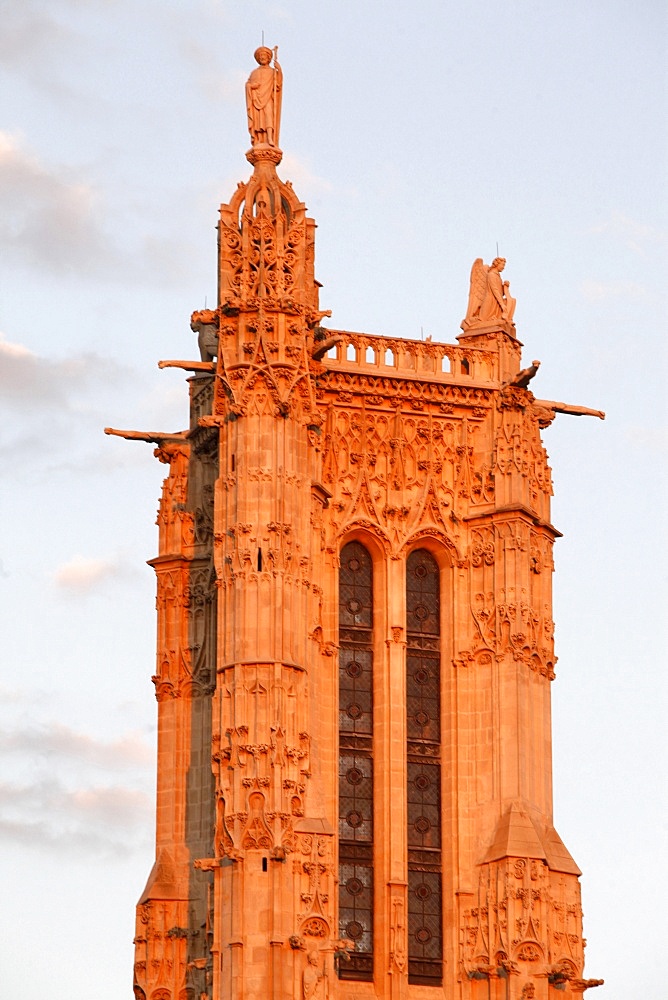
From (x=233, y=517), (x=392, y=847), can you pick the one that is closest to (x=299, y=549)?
(x=233, y=517)

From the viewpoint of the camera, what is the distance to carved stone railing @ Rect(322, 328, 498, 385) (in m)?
59.8

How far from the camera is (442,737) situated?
59.1 metres

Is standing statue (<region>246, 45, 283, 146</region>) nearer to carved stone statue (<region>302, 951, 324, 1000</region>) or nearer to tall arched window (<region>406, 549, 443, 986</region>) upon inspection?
tall arched window (<region>406, 549, 443, 986</region>)

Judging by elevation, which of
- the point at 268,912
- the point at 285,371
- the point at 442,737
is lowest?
the point at 268,912

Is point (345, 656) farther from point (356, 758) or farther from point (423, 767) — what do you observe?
point (423, 767)

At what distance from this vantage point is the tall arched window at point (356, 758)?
57.5 metres

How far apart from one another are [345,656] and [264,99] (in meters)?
8.43

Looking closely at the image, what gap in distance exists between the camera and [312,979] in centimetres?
5475

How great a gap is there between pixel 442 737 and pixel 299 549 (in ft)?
13.3

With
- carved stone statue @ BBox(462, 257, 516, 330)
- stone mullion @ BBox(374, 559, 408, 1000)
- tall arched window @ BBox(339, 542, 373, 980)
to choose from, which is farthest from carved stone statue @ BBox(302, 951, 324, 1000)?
carved stone statue @ BBox(462, 257, 516, 330)

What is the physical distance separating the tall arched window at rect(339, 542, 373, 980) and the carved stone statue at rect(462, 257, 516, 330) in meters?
4.36

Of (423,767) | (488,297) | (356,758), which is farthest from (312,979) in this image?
(488,297)

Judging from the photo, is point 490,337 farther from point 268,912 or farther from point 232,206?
point 268,912

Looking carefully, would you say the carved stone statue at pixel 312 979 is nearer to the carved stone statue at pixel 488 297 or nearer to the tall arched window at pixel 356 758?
the tall arched window at pixel 356 758
